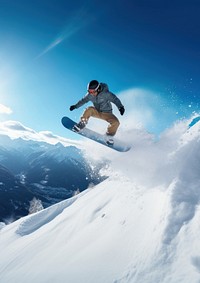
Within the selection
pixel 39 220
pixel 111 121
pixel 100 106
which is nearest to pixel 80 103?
pixel 100 106

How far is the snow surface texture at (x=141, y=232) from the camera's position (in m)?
8.12

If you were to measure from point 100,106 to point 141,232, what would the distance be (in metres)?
4.96

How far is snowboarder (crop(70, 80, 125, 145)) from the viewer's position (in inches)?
445

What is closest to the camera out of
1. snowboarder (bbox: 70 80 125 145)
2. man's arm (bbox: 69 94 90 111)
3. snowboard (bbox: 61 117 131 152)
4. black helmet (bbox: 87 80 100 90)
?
black helmet (bbox: 87 80 100 90)

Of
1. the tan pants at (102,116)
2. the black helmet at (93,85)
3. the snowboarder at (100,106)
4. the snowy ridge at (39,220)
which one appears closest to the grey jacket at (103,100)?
the snowboarder at (100,106)

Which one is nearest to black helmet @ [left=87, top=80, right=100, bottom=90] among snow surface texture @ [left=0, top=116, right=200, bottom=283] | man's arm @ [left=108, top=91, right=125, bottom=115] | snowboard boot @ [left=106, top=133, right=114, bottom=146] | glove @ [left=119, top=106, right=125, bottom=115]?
man's arm @ [left=108, top=91, right=125, bottom=115]

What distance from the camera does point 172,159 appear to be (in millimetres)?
10766

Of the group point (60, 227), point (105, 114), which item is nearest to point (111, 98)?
point (105, 114)

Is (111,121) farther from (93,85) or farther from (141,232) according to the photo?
(141,232)

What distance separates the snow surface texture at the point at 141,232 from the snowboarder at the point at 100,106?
197 cm

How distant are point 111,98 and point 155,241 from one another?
216 inches

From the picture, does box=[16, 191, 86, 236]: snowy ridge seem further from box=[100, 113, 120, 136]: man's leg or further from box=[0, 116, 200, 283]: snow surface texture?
box=[100, 113, 120, 136]: man's leg

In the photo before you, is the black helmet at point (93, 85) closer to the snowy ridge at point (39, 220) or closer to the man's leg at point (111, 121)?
the man's leg at point (111, 121)

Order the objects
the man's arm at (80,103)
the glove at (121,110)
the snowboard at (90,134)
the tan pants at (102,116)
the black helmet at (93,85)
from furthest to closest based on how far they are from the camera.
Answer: the snowboard at (90,134) → the tan pants at (102,116) → the man's arm at (80,103) → the glove at (121,110) → the black helmet at (93,85)
